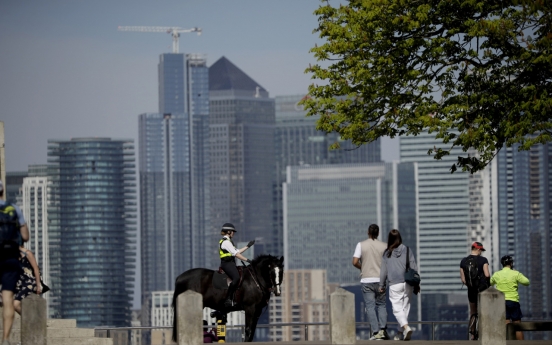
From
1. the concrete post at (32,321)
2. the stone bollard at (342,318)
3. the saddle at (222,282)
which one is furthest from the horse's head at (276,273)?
the concrete post at (32,321)

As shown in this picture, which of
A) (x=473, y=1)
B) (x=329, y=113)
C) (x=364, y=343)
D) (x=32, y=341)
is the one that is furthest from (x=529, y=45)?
(x=32, y=341)

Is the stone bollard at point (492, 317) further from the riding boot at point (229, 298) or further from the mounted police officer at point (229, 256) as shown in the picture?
the riding boot at point (229, 298)

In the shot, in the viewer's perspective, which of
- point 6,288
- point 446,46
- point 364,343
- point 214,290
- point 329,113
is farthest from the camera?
point 329,113

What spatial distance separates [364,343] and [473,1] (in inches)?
352

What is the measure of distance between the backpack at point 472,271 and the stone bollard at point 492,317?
17.5 ft

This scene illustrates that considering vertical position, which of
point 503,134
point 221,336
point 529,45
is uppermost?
point 529,45

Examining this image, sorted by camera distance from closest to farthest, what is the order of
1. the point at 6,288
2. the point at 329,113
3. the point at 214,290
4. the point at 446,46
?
the point at 6,288, the point at 214,290, the point at 446,46, the point at 329,113

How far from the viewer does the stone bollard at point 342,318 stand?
25031mm

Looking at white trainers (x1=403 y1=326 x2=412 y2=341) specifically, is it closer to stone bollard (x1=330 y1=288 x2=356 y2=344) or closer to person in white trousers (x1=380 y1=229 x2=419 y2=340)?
person in white trousers (x1=380 y1=229 x2=419 y2=340)

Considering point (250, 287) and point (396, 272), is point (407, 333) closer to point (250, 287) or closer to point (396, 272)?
point (396, 272)

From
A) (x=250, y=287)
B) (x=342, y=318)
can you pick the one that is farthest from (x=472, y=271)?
(x=342, y=318)

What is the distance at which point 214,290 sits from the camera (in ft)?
99.2

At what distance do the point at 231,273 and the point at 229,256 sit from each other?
54 cm

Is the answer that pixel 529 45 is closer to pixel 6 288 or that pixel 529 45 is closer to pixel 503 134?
pixel 503 134
